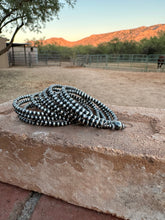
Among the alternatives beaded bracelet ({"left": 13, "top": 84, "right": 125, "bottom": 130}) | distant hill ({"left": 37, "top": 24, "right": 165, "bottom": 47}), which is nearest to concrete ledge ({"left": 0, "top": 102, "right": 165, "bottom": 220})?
beaded bracelet ({"left": 13, "top": 84, "right": 125, "bottom": 130})


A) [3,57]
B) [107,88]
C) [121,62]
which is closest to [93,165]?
[107,88]

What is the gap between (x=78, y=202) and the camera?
2.53ft

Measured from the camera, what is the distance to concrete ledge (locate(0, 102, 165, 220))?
64 centimetres

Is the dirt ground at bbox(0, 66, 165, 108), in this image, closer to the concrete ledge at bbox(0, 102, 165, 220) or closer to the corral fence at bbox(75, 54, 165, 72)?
the concrete ledge at bbox(0, 102, 165, 220)

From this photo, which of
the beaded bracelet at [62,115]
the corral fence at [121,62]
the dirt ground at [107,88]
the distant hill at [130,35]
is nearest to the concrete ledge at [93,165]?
the beaded bracelet at [62,115]

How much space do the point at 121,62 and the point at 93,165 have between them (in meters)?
12.9

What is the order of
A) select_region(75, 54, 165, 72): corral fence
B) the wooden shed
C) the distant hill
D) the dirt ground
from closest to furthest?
the dirt ground
select_region(75, 54, 165, 72): corral fence
the wooden shed
the distant hill

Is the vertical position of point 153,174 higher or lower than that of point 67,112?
lower

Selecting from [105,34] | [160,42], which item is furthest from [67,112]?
[105,34]

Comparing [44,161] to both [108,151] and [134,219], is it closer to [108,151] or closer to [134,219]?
[108,151]

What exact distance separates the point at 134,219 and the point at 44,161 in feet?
1.56

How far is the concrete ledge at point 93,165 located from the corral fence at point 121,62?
11.0m

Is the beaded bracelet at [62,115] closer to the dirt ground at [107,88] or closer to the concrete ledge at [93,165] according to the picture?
the concrete ledge at [93,165]

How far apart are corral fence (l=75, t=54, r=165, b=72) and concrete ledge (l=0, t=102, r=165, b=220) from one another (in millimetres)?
10999
